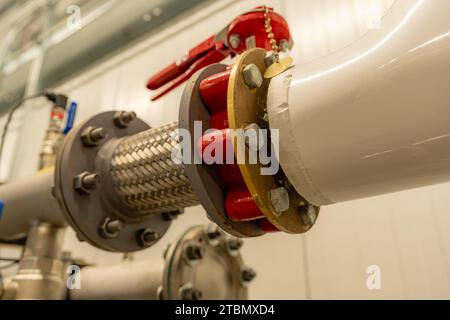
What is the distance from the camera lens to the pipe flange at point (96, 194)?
48cm

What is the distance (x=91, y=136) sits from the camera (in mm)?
523

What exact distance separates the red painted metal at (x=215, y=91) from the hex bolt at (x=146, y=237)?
27 cm

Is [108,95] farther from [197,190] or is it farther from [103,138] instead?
[197,190]

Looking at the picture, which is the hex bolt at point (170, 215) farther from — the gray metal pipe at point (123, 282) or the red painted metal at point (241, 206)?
the red painted metal at point (241, 206)

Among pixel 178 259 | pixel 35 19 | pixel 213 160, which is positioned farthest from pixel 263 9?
pixel 35 19

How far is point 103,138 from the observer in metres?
0.54

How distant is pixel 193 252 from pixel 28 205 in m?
0.32

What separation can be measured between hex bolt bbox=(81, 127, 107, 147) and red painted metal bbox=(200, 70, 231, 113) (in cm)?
23

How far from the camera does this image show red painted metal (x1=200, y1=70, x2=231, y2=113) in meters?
0.35

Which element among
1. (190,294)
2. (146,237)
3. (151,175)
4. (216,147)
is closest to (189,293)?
(190,294)

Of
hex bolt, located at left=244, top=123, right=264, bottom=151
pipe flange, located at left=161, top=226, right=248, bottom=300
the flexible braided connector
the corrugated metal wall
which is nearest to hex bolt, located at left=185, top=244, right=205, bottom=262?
pipe flange, located at left=161, top=226, right=248, bottom=300

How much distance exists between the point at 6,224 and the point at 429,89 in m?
0.75

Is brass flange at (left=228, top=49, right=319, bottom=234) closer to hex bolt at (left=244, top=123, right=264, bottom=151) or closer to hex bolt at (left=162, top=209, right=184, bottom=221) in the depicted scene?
hex bolt at (left=244, top=123, right=264, bottom=151)

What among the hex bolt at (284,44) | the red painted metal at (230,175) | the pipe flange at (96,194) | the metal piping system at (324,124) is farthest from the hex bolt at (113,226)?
the hex bolt at (284,44)
